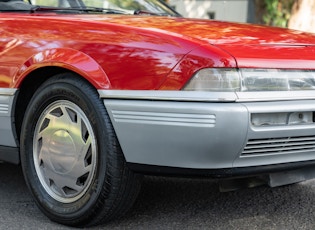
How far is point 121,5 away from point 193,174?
6.46 ft

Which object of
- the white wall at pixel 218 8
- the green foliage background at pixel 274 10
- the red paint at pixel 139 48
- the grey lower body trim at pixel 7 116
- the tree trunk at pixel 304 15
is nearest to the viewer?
the red paint at pixel 139 48

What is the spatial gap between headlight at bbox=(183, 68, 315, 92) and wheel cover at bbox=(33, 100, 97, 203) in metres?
0.74

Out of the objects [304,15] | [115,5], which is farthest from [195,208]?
[304,15]

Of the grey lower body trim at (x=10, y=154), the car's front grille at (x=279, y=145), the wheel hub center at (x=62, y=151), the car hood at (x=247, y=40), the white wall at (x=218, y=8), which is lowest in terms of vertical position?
the white wall at (x=218, y=8)

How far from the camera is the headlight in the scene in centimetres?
286

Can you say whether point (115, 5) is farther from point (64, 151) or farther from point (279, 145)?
point (279, 145)

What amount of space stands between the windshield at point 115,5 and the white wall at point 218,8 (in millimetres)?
7991

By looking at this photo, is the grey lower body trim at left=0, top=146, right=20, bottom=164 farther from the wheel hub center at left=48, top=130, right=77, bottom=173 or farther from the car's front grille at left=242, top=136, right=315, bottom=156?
the car's front grille at left=242, top=136, right=315, bottom=156

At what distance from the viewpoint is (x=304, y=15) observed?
9.27 metres

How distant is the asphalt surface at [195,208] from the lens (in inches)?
136

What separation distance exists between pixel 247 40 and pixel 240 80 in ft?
1.24

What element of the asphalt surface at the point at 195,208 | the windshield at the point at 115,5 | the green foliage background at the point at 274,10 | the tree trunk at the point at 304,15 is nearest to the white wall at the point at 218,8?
the green foliage background at the point at 274,10

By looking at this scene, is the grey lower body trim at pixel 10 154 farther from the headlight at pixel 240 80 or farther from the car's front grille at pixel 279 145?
the car's front grille at pixel 279 145

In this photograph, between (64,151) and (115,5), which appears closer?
(64,151)
